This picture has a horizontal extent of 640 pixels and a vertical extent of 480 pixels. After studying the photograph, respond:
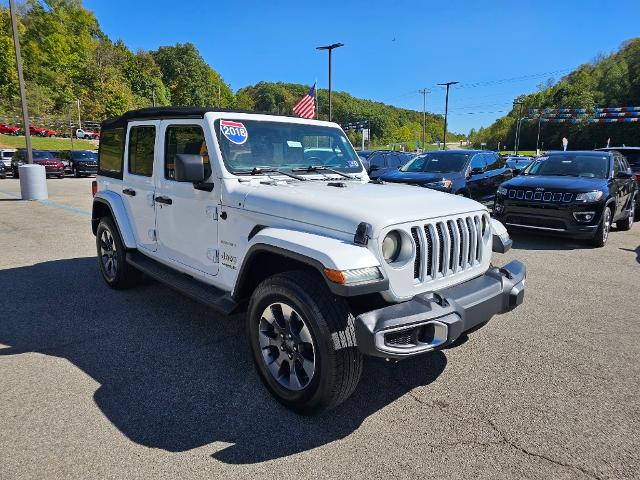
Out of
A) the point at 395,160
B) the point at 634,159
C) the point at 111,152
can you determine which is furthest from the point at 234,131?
the point at 395,160

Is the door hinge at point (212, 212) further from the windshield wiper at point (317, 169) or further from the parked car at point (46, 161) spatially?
the parked car at point (46, 161)

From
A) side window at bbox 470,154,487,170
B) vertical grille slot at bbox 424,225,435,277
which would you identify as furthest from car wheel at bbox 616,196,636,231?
vertical grille slot at bbox 424,225,435,277

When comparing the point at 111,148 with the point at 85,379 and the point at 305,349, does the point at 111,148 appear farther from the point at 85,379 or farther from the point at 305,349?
the point at 305,349

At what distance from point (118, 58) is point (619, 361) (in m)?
103

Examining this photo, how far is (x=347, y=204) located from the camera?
2.79 m

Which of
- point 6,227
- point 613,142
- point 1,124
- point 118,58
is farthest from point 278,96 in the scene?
point 6,227

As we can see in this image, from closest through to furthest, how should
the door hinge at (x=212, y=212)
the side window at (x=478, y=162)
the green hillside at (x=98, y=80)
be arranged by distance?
the door hinge at (x=212, y=212)
the side window at (x=478, y=162)
the green hillside at (x=98, y=80)

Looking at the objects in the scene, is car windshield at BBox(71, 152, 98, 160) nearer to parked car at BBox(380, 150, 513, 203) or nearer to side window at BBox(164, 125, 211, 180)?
parked car at BBox(380, 150, 513, 203)

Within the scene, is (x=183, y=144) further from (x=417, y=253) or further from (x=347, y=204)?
(x=417, y=253)

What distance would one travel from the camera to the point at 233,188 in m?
3.29

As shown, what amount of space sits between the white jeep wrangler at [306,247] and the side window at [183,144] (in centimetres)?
1

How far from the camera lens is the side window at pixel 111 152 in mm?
4902

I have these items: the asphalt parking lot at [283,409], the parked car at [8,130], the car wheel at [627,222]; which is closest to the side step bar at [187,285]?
the asphalt parking lot at [283,409]

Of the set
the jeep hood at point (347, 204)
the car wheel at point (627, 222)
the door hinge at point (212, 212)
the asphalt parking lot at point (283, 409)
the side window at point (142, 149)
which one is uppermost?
the side window at point (142, 149)
